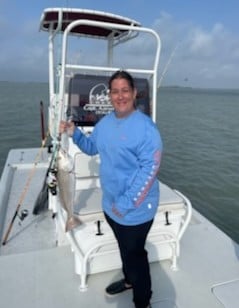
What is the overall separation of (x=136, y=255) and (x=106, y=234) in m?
0.49

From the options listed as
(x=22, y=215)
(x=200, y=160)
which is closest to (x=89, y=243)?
(x=22, y=215)

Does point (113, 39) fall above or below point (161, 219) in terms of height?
above

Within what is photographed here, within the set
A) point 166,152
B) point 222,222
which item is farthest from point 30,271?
point 166,152

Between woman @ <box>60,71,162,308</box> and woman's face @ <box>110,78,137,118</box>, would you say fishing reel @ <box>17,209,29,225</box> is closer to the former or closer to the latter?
woman @ <box>60,71,162,308</box>

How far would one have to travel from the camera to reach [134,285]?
2199 mm

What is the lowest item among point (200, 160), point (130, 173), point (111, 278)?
point (200, 160)

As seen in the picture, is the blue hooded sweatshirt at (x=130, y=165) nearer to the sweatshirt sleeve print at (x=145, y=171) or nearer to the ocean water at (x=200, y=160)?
the sweatshirt sleeve print at (x=145, y=171)

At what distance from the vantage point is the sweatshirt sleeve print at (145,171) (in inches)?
73.4

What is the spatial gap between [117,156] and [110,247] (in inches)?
42.5

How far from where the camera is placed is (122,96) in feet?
6.57

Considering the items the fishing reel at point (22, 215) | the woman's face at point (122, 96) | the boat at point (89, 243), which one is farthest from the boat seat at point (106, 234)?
the fishing reel at point (22, 215)

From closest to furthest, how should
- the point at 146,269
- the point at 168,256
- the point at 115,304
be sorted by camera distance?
the point at 146,269 < the point at 115,304 < the point at 168,256

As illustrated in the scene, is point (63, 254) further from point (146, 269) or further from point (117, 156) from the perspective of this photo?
point (117, 156)

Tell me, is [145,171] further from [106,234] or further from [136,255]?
[106,234]
